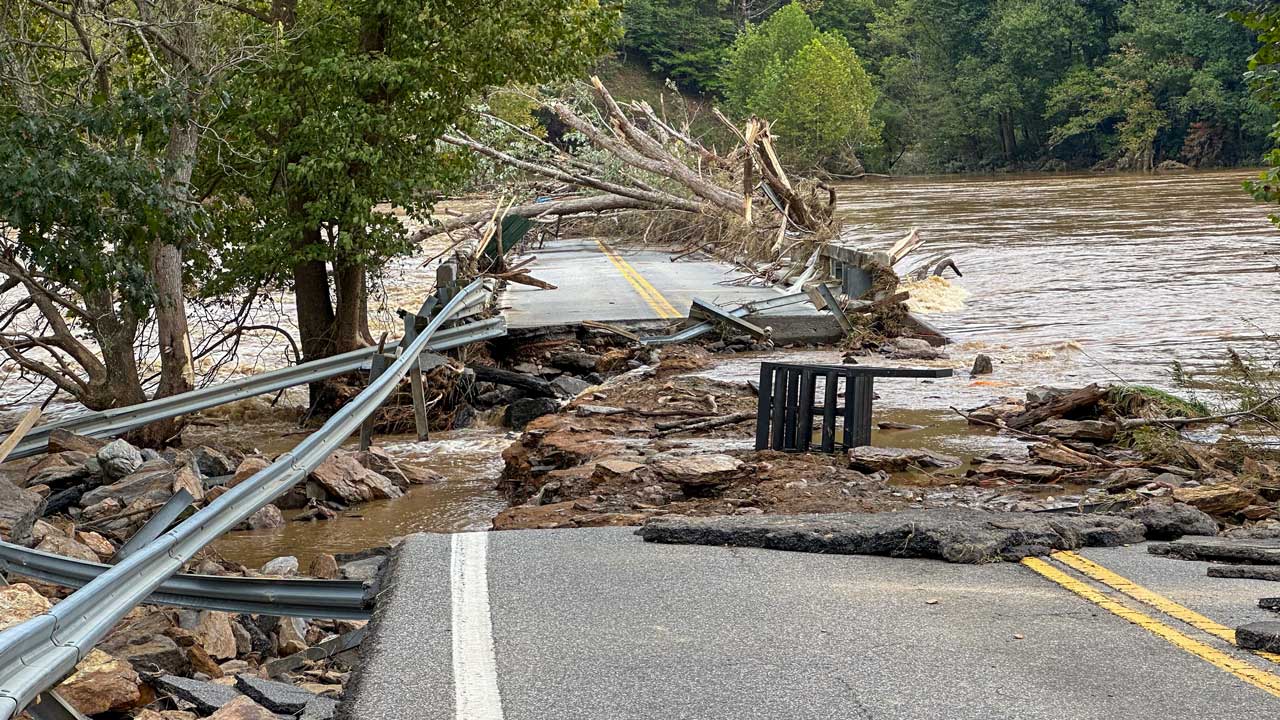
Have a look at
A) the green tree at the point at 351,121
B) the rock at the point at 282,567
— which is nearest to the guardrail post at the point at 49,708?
the rock at the point at 282,567

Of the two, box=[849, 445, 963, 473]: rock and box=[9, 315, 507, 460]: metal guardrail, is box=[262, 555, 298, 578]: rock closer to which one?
box=[9, 315, 507, 460]: metal guardrail

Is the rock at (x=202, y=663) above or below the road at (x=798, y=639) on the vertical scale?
below

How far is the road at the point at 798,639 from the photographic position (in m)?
5.07

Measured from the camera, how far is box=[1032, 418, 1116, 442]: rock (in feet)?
37.2

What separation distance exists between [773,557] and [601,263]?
2230cm

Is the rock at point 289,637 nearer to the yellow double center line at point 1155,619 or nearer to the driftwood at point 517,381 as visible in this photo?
the yellow double center line at point 1155,619

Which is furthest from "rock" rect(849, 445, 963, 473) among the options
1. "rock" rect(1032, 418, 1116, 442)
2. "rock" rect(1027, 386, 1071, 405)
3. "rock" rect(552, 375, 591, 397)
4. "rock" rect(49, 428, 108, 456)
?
"rock" rect(49, 428, 108, 456)

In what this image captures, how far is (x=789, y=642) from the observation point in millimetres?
5820

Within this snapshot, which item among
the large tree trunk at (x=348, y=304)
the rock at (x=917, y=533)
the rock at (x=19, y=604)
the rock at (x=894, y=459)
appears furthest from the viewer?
the large tree trunk at (x=348, y=304)

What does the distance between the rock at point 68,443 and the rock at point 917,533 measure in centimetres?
584

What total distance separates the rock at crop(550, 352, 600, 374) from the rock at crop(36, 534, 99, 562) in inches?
340

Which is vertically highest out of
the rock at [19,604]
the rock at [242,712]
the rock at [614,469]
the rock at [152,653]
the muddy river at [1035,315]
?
the rock at [19,604]

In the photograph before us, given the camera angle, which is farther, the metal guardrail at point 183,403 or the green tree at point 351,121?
the green tree at point 351,121

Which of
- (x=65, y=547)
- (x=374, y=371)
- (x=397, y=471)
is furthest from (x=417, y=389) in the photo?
(x=65, y=547)
